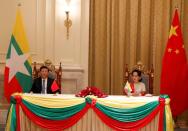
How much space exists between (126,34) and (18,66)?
2.38 metres

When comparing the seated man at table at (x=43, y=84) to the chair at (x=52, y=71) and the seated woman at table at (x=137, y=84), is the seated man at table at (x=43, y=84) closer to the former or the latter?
the chair at (x=52, y=71)

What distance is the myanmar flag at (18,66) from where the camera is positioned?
248 inches

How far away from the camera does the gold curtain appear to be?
7.19 metres

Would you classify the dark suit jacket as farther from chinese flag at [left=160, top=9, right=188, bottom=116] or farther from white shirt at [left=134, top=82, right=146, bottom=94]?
chinese flag at [left=160, top=9, right=188, bottom=116]

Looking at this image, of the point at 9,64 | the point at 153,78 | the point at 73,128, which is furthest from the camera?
the point at 153,78

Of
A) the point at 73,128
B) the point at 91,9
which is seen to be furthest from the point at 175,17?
the point at 73,128

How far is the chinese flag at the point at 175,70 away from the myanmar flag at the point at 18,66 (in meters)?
2.55

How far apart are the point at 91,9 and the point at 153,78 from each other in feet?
6.35

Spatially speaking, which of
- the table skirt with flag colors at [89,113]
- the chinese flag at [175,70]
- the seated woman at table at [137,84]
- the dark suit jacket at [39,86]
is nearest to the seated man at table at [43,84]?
the dark suit jacket at [39,86]

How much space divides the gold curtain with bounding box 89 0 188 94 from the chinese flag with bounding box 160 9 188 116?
61cm

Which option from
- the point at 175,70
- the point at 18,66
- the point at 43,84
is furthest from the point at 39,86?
the point at 175,70

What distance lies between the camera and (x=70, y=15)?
7.18 m

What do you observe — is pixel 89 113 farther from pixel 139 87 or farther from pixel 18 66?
pixel 18 66

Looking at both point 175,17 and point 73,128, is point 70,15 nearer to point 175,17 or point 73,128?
point 175,17
